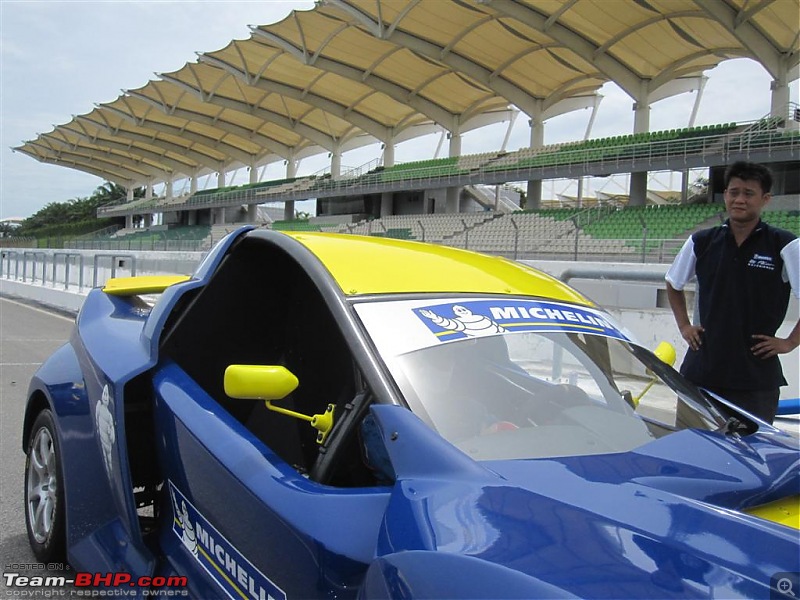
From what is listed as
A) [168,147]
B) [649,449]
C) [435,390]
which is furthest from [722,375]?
[168,147]

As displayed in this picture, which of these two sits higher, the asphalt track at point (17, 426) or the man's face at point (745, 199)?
the man's face at point (745, 199)

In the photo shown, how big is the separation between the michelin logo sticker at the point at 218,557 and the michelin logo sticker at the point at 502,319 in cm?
83

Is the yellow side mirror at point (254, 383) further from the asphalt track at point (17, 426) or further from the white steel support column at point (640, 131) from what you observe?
the white steel support column at point (640, 131)

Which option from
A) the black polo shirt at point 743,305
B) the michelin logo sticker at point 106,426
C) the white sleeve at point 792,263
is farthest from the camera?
the black polo shirt at point 743,305

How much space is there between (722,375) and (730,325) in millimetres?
250

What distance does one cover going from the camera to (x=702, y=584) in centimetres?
111

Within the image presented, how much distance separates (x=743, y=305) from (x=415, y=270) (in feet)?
6.09

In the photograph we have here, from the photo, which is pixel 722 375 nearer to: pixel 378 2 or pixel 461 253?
pixel 461 253

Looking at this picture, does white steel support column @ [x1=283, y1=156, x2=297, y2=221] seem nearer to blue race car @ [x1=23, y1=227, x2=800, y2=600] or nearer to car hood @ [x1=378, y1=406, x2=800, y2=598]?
blue race car @ [x1=23, y1=227, x2=800, y2=600]

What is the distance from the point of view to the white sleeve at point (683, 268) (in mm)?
3418

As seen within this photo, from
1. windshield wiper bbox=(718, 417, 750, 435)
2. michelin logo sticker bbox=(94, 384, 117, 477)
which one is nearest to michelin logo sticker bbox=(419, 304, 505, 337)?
windshield wiper bbox=(718, 417, 750, 435)

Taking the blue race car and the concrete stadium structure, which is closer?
the blue race car

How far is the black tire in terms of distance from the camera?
2.74m

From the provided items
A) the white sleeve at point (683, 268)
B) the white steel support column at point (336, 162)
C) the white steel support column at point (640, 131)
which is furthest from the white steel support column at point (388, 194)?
the white sleeve at point (683, 268)
